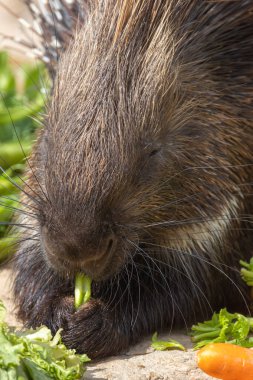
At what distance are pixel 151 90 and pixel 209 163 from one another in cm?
38

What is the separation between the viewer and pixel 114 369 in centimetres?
335

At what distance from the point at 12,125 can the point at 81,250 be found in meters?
2.69

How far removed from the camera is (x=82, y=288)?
3457 mm

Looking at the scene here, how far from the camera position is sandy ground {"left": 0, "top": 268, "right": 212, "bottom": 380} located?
324cm

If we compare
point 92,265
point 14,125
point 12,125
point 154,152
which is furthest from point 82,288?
point 12,125

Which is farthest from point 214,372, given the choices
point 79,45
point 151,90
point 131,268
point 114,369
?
point 79,45

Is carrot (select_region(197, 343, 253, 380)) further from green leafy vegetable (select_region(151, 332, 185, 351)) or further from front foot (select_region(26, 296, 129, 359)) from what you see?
front foot (select_region(26, 296, 129, 359))

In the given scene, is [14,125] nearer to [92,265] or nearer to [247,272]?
[247,272]

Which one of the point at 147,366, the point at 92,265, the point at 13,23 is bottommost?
the point at 147,366

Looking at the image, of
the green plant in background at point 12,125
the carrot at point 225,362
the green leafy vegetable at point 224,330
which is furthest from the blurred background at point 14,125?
the carrot at point 225,362

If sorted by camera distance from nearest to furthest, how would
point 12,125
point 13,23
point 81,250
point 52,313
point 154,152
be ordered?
1. point 81,250
2. point 154,152
3. point 52,313
4. point 12,125
5. point 13,23

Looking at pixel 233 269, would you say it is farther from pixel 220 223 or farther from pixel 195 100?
pixel 195 100

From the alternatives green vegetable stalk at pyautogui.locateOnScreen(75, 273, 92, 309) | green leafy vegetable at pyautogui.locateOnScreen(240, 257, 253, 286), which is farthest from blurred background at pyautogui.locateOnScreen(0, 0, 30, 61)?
green vegetable stalk at pyautogui.locateOnScreen(75, 273, 92, 309)

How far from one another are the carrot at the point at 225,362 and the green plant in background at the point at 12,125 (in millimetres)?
1295
